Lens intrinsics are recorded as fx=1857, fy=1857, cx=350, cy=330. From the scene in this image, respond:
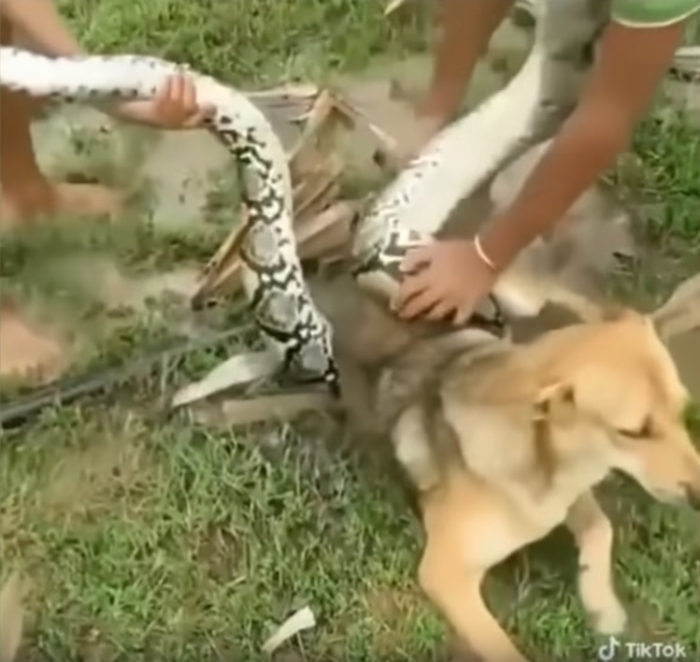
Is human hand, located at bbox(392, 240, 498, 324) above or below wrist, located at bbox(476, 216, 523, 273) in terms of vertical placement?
below

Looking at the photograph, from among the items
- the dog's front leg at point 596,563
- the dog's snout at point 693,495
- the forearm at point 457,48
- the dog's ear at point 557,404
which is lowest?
the dog's front leg at point 596,563

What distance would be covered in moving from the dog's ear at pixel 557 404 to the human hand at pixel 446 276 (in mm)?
→ 67

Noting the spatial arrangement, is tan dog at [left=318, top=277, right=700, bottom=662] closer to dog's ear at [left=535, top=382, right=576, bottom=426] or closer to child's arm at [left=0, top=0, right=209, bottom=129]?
dog's ear at [left=535, top=382, right=576, bottom=426]

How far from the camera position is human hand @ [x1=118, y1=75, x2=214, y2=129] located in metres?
1.08

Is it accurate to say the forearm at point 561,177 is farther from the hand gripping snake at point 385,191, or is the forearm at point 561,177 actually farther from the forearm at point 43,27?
the forearm at point 43,27

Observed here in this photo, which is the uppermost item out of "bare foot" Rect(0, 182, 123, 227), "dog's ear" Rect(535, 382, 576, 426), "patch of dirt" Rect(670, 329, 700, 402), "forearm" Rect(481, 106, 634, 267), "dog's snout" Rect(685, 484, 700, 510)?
"forearm" Rect(481, 106, 634, 267)

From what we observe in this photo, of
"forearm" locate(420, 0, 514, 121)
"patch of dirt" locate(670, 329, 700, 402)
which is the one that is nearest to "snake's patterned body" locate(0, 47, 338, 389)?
"forearm" locate(420, 0, 514, 121)

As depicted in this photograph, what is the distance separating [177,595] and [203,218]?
0.22 m

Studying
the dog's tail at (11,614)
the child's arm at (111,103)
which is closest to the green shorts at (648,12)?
the child's arm at (111,103)

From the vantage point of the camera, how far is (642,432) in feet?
3.60

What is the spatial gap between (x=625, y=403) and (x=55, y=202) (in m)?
0.36
